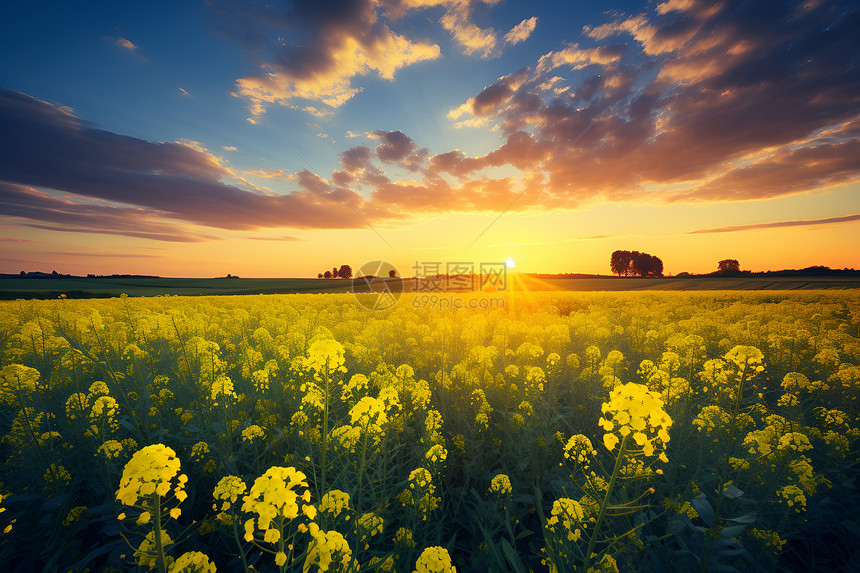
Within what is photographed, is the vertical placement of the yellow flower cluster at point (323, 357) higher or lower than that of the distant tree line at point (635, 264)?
lower

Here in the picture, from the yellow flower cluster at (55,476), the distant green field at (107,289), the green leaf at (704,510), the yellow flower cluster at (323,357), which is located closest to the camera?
the green leaf at (704,510)

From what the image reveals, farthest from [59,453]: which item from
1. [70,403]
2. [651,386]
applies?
[651,386]

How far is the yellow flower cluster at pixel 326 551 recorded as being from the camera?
163 centimetres

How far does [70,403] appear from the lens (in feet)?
12.5

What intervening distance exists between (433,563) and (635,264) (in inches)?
3970

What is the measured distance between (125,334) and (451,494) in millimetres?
8141

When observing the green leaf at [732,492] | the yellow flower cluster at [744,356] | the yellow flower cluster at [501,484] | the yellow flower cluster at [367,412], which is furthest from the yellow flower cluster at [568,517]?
the yellow flower cluster at [744,356]

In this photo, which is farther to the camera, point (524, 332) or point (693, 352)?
point (524, 332)

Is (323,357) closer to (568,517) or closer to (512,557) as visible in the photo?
(512,557)

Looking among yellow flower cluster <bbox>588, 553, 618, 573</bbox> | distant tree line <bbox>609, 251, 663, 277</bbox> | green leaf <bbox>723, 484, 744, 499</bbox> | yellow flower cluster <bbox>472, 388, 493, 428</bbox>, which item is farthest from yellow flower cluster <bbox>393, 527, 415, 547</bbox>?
distant tree line <bbox>609, 251, 663, 277</bbox>

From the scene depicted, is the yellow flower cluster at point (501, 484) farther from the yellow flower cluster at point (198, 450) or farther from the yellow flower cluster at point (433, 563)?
the yellow flower cluster at point (198, 450)

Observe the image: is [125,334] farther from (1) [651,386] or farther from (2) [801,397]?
(2) [801,397]

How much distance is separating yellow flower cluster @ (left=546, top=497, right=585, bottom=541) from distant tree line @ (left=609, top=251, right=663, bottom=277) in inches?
3823

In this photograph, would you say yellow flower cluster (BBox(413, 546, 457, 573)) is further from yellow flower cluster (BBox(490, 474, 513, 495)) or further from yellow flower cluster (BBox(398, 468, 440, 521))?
yellow flower cluster (BBox(490, 474, 513, 495))
